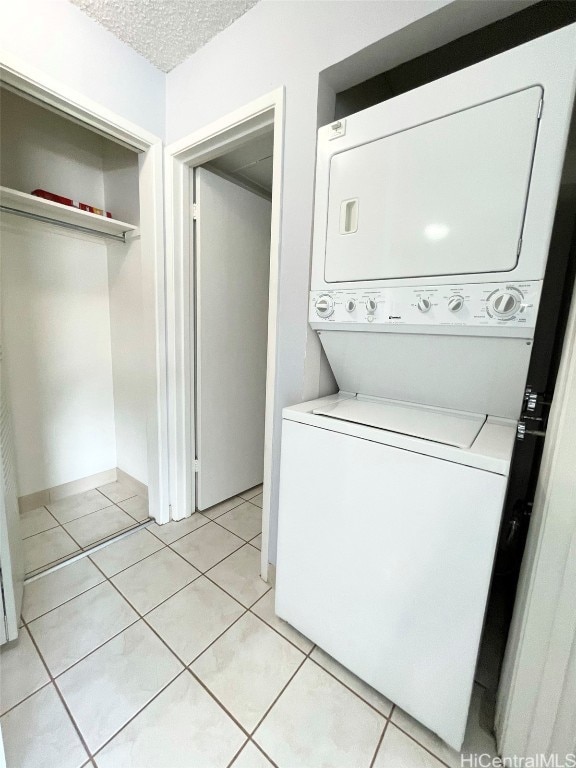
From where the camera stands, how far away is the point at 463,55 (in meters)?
1.34

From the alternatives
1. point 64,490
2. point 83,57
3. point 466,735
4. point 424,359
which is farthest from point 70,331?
point 466,735

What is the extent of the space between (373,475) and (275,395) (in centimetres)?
60

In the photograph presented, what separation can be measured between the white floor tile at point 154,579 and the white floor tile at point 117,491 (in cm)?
71

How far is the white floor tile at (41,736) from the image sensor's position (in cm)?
88

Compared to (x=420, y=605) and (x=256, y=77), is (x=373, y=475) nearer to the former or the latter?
(x=420, y=605)

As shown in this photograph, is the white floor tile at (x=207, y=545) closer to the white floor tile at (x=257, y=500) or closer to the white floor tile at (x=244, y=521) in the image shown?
the white floor tile at (x=244, y=521)

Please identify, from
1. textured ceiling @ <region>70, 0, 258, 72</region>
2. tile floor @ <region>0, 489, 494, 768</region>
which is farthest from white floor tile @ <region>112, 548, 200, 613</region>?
textured ceiling @ <region>70, 0, 258, 72</region>

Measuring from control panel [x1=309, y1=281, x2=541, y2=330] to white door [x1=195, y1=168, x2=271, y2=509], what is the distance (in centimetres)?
95

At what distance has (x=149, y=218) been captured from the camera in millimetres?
1670

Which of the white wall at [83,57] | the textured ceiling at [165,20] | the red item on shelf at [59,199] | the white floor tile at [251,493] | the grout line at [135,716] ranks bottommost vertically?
the white floor tile at [251,493]

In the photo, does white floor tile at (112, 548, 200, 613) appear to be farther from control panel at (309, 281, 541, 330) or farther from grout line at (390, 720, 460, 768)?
control panel at (309, 281, 541, 330)

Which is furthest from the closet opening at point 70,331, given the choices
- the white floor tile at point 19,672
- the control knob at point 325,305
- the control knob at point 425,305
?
the control knob at point 425,305

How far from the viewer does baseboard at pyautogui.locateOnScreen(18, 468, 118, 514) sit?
201 cm

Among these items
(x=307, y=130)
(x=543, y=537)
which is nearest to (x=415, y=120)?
(x=307, y=130)
